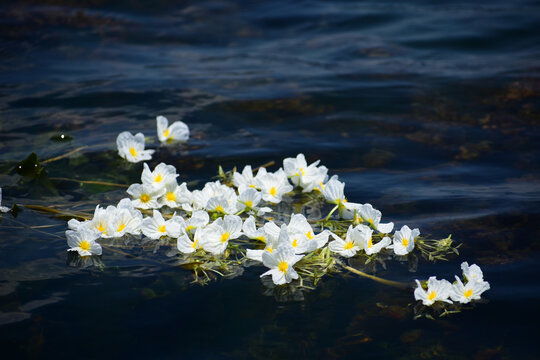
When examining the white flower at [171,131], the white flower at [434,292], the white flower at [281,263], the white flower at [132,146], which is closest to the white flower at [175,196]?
the white flower at [132,146]

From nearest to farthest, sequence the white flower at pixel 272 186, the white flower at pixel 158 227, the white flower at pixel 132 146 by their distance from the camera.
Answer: the white flower at pixel 158 227, the white flower at pixel 272 186, the white flower at pixel 132 146

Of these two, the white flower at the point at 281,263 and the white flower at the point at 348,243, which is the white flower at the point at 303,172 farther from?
the white flower at the point at 281,263

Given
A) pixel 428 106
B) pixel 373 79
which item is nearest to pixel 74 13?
pixel 373 79

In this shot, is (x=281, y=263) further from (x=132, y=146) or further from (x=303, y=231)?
(x=132, y=146)

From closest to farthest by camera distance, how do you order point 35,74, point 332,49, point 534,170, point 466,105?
point 534,170
point 466,105
point 35,74
point 332,49

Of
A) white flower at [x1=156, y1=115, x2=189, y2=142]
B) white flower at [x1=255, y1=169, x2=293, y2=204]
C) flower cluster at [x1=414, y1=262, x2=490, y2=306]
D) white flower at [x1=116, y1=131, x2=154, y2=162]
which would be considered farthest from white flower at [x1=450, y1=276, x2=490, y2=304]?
white flower at [x1=156, y1=115, x2=189, y2=142]

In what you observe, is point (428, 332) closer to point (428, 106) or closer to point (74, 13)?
Result: point (428, 106)

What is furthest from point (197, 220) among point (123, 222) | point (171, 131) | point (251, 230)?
point (171, 131)
